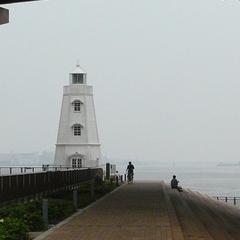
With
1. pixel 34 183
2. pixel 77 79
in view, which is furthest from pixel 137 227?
pixel 77 79

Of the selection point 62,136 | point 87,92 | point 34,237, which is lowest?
point 34,237

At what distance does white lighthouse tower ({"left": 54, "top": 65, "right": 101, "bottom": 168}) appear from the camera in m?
64.5

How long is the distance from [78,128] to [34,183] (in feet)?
122

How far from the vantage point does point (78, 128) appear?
6606 cm

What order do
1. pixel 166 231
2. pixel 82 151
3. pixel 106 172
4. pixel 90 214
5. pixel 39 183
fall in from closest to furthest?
pixel 166 231 → pixel 90 214 → pixel 39 183 → pixel 106 172 → pixel 82 151

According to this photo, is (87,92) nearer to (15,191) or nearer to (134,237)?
(15,191)

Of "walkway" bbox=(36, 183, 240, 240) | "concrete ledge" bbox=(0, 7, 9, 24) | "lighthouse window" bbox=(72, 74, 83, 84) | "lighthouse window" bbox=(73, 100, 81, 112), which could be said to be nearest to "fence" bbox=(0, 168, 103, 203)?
"walkway" bbox=(36, 183, 240, 240)

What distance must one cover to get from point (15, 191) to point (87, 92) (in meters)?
42.0

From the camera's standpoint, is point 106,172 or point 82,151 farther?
point 82,151

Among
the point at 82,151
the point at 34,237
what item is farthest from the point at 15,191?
the point at 82,151

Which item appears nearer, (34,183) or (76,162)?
(34,183)

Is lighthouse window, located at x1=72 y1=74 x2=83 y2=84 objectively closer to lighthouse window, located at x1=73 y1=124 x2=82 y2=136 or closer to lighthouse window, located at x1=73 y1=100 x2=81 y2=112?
lighthouse window, located at x1=73 y1=100 x2=81 y2=112

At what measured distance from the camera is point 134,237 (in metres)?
14.5

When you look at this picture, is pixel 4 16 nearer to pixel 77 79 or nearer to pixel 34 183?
pixel 34 183
